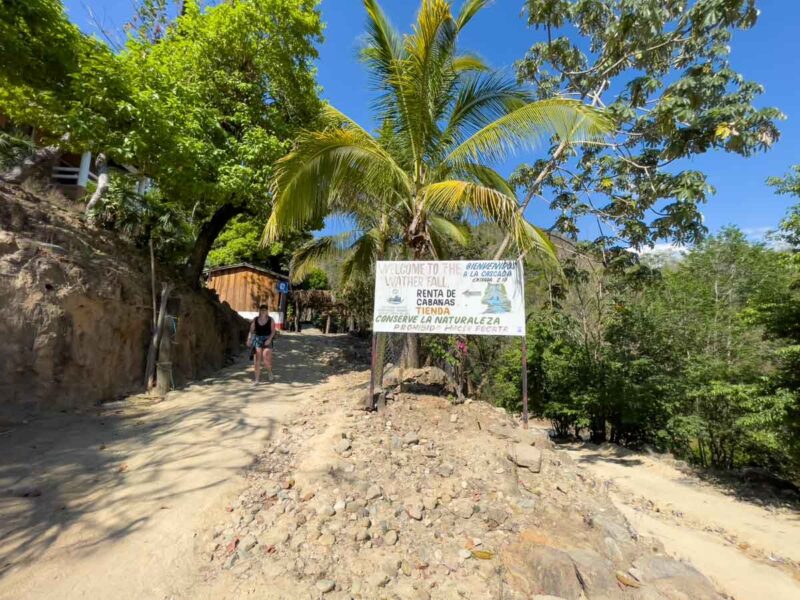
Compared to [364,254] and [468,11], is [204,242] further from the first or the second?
[468,11]

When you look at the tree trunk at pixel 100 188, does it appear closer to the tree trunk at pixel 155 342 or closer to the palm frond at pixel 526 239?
the tree trunk at pixel 155 342

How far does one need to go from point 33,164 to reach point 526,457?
1303cm

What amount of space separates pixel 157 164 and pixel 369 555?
751 cm

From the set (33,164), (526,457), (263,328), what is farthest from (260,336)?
Answer: (33,164)

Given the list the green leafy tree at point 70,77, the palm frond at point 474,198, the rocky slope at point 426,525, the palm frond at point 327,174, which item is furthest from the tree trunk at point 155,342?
the palm frond at point 474,198

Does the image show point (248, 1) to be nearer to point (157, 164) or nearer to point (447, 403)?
point (157, 164)

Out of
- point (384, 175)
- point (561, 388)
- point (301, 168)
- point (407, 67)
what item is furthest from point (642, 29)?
point (561, 388)

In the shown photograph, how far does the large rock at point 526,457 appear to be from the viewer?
4.60 metres

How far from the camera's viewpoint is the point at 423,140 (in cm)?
671

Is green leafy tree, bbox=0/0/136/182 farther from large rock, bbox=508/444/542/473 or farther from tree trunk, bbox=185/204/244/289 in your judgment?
large rock, bbox=508/444/542/473

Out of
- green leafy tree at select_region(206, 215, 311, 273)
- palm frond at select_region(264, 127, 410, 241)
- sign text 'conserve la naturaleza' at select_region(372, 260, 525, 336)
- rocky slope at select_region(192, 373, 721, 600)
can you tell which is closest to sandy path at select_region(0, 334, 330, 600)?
rocky slope at select_region(192, 373, 721, 600)

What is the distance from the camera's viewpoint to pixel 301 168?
240 inches

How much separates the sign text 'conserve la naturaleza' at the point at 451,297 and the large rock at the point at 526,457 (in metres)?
1.40

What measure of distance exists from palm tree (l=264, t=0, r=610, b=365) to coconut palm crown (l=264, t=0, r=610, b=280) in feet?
0.05
